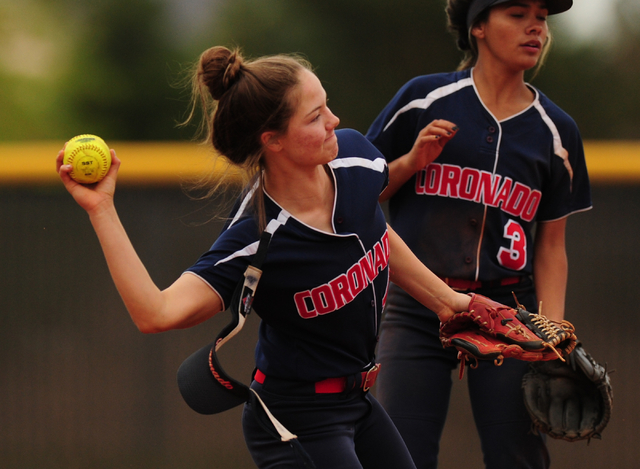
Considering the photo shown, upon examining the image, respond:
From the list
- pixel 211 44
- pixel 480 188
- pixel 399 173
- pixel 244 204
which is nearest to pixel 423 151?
pixel 399 173

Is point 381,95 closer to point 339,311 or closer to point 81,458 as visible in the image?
point 81,458

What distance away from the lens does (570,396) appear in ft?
8.55

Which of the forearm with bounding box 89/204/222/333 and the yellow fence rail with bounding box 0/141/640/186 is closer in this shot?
the forearm with bounding box 89/204/222/333

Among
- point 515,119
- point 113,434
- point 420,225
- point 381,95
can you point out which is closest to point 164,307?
point 420,225

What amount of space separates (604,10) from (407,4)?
5.12 ft

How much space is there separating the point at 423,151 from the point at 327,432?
952mm

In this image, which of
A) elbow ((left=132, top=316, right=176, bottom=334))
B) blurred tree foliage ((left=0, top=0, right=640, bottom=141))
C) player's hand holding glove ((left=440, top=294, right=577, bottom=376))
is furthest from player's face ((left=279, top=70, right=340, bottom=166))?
blurred tree foliage ((left=0, top=0, right=640, bottom=141))

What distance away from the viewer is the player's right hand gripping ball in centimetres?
171

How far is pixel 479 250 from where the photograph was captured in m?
2.50

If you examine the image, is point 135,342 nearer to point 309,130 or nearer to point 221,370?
point 221,370

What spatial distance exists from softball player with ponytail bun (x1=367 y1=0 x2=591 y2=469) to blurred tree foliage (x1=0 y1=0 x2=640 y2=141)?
3.30 metres

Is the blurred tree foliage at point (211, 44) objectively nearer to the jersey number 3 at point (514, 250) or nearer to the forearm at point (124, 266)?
the jersey number 3 at point (514, 250)

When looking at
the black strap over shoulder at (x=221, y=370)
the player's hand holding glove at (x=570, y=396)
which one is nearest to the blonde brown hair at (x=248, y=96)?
the black strap over shoulder at (x=221, y=370)

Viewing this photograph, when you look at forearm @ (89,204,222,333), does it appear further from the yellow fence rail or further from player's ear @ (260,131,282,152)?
the yellow fence rail
